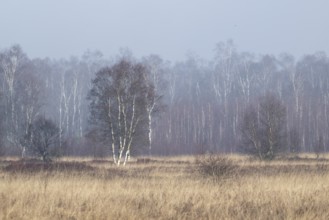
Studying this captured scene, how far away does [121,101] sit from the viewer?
96.0 ft

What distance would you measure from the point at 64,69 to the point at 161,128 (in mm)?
26110

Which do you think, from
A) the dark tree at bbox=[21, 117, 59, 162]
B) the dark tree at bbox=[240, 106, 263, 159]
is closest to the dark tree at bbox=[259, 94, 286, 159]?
the dark tree at bbox=[240, 106, 263, 159]

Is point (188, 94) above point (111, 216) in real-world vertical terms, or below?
above

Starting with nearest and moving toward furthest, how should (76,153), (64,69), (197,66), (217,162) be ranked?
(217,162) → (76,153) → (64,69) → (197,66)

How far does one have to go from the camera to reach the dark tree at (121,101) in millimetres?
29125

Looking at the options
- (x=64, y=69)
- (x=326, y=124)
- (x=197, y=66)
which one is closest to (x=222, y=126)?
(x=326, y=124)

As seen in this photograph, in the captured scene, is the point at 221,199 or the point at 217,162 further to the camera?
the point at 217,162

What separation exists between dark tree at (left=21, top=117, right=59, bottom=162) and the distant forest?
2.69 feet

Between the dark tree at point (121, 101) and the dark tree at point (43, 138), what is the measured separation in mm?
2881

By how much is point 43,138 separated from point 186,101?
43205mm

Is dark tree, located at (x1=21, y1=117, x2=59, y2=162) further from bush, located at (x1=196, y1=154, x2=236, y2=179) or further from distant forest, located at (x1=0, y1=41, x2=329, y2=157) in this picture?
bush, located at (x1=196, y1=154, x2=236, y2=179)

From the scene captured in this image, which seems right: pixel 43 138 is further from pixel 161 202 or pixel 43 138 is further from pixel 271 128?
pixel 161 202

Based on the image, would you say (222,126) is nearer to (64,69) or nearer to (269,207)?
(64,69)

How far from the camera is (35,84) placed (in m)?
46.9
